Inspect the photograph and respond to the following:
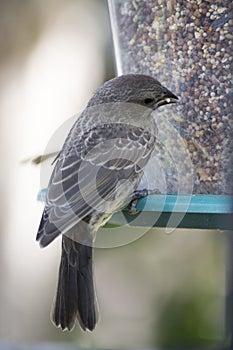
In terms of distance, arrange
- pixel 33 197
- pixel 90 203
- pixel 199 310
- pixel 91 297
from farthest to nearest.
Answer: pixel 33 197, pixel 199 310, pixel 91 297, pixel 90 203

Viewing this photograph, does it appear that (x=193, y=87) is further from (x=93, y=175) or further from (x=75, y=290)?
(x=75, y=290)

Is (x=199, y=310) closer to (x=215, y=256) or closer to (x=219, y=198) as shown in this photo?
(x=215, y=256)

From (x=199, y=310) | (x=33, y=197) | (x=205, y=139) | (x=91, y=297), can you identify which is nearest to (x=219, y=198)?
(x=205, y=139)

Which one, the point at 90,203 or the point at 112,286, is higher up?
the point at 90,203

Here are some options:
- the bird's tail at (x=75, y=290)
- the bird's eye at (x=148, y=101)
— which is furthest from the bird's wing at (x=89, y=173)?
the bird's tail at (x=75, y=290)

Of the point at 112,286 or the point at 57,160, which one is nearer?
the point at 57,160

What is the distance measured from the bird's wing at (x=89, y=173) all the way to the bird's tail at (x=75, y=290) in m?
0.29

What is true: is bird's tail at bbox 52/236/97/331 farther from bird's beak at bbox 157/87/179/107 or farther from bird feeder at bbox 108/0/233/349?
bird's beak at bbox 157/87/179/107

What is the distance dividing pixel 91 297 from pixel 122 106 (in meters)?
0.87

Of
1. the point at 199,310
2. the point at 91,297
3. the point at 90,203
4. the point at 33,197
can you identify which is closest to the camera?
the point at 90,203

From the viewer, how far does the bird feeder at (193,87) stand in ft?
14.3

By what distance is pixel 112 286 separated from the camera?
677 cm

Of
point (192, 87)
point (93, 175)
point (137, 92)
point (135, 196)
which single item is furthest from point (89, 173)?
point (192, 87)

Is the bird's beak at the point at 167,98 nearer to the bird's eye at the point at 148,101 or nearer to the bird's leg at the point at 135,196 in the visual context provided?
the bird's eye at the point at 148,101
